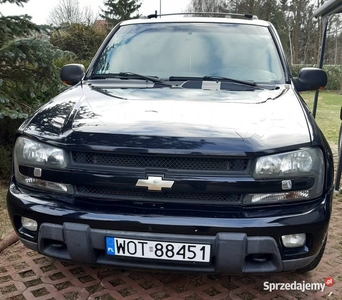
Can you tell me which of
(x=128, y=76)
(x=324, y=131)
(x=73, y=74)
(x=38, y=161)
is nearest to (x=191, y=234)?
(x=38, y=161)

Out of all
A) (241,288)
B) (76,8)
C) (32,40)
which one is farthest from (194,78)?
(76,8)

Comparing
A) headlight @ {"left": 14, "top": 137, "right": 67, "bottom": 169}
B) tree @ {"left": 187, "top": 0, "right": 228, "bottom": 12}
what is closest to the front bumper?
headlight @ {"left": 14, "top": 137, "right": 67, "bottom": 169}

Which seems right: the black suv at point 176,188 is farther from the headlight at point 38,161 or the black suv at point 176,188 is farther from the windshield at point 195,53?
the windshield at point 195,53

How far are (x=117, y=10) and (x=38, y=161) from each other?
98.4 feet

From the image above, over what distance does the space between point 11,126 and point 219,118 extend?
3440 mm

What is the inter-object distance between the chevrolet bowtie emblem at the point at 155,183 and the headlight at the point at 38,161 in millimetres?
453

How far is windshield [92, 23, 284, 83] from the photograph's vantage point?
318 cm

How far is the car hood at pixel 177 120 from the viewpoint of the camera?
205 centimetres

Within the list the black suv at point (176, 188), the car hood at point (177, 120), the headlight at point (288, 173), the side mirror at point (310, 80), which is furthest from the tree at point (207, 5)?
the headlight at point (288, 173)

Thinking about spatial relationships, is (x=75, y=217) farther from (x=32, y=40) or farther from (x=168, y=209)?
(x=32, y=40)

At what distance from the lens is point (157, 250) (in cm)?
206

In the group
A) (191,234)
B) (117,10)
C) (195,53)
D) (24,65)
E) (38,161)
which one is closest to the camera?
(191,234)

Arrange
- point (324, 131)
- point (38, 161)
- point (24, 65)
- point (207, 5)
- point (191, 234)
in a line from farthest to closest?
point (207, 5) → point (324, 131) → point (24, 65) → point (38, 161) → point (191, 234)

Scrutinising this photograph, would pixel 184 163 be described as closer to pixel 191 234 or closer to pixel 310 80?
pixel 191 234
